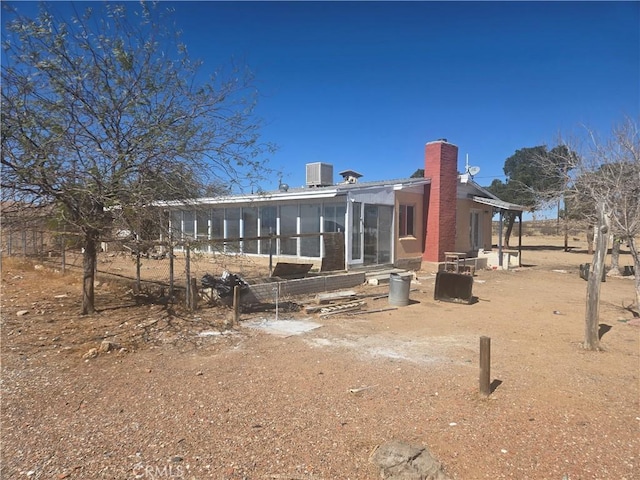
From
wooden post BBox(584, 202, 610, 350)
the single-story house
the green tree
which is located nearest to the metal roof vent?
the single-story house

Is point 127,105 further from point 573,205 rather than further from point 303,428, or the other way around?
point 573,205

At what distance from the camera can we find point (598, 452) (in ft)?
11.9

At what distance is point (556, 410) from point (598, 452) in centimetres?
82

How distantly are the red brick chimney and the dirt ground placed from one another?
8.12 m

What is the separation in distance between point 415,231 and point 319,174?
4.59m

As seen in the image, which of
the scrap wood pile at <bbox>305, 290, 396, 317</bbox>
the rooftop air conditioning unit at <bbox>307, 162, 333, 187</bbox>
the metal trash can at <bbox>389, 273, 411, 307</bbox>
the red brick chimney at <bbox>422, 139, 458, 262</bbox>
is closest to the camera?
the scrap wood pile at <bbox>305, 290, 396, 317</bbox>

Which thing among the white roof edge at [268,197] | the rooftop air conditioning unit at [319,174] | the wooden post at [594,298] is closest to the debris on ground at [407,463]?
the wooden post at [594,298]

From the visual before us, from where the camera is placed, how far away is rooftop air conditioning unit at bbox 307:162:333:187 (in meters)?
17.8

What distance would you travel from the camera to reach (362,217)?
47.4 ft

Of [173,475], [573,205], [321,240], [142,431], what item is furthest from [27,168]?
[573,205]

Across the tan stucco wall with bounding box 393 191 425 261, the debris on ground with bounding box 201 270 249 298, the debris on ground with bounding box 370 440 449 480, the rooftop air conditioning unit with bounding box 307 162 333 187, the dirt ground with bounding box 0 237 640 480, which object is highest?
the rooftop air conditioning unit with bounding box 307 162 333 187

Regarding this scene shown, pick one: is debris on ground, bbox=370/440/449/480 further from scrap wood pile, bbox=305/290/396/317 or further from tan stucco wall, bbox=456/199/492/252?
tan stucco wall, bbox=456/199/492/252

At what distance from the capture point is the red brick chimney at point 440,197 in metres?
16.7

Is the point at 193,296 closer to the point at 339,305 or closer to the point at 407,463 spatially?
the point at 339,305
